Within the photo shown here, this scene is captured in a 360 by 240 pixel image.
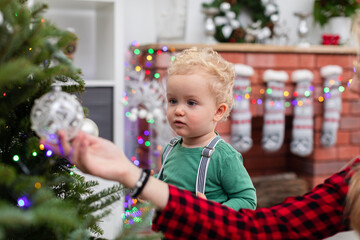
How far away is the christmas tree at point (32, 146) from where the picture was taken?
1.75ft

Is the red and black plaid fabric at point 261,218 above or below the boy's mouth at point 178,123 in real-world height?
below

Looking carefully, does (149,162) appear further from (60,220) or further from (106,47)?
(60,220)

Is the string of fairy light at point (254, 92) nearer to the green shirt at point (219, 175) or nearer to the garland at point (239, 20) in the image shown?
the garland at point (239, 20)

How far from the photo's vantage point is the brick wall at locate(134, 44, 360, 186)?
8.94 feet

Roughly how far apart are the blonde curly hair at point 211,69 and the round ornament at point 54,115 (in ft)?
1.87

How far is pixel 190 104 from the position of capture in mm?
Result: 1135

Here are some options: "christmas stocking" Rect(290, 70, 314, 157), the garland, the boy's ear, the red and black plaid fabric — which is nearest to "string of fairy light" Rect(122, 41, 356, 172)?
"christmas stocking" Rect(290, 70, 314, 157)

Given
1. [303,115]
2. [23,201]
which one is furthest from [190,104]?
[303,115]

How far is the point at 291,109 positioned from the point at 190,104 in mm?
1964

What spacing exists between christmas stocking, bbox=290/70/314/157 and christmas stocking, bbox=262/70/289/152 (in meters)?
0.10

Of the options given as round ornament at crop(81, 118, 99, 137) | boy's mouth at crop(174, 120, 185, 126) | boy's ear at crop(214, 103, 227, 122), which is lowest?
boy's mouth at crop(174, 120, 185, 126)

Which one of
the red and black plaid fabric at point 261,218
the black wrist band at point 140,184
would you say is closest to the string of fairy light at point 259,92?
the red and black plaid fabric at point 261,218

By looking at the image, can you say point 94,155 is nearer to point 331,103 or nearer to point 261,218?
point 261,218

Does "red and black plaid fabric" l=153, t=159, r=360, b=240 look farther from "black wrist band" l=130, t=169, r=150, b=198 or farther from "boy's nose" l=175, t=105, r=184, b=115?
"boy's nose" l=175, t=105, r=184, b=115
